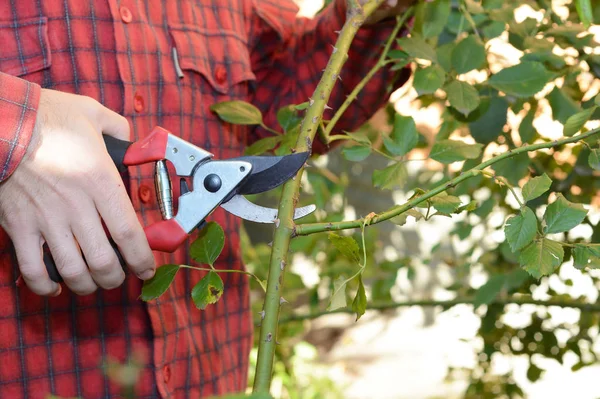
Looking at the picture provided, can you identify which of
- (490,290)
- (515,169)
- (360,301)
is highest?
(360,301)

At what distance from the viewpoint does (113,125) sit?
29.6 inches

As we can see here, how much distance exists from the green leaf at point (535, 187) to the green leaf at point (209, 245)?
278 mm

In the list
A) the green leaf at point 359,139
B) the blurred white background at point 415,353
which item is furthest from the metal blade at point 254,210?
the blurred white background at point 415,353

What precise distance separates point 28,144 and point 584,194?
89 centimetres

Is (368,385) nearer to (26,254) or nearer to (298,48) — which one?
(298,48)

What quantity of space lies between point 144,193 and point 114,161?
0.61ft

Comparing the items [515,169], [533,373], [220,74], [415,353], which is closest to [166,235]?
[220,74]

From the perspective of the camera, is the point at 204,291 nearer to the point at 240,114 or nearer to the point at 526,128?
the point at 240,114

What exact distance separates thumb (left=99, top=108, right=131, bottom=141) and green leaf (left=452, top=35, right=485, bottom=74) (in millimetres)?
392

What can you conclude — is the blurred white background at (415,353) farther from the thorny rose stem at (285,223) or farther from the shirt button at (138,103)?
the thorny rose stem at (285,223)

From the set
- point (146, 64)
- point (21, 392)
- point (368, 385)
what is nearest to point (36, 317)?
point (21, 392)

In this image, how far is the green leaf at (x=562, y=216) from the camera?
64 centimetres

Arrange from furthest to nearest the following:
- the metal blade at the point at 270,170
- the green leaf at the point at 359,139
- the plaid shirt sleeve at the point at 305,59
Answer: the plaid shirt sleeve at the point at 305,59
the green leaf at the point at 359,139
the metal blade at the point at 270,170

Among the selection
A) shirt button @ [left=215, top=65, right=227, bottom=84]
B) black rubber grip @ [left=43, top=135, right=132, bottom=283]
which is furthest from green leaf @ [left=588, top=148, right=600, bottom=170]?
shirt button @ [left=215, top=65, right=227, bottom=84]
